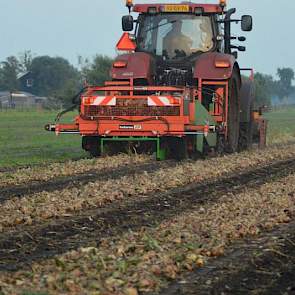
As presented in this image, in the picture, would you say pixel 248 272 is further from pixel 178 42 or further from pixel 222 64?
pixel 178 42

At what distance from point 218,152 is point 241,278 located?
11638mm

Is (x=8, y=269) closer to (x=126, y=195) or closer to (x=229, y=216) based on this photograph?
(x=229, y=216)

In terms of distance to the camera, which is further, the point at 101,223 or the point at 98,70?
the point at 98,70

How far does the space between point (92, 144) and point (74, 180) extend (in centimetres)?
411

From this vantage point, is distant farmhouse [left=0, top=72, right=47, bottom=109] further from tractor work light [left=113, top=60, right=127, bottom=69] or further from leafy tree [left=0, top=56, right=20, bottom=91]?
tractor work light [left=113, top=60, right=127, bottom=69]

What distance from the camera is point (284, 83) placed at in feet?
614

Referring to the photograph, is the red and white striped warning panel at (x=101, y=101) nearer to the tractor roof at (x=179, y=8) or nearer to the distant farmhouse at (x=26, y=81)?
the tractor roof at (x=179, y=8)

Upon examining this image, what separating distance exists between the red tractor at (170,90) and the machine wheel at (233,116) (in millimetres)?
21

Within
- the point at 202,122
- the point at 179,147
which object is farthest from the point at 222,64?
the point at 179,147

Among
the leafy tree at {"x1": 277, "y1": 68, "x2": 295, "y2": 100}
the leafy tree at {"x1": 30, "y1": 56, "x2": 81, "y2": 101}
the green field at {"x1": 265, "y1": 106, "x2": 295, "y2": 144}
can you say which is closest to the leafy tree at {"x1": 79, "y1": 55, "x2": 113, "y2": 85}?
the green field at {"x1": 265, "y1": 106, "x2": 295, "y2": 144}

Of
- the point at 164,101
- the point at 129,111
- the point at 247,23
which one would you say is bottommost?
the point at 129,111

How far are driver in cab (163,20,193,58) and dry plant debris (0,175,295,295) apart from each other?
8097 mm

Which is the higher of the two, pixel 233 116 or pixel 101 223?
pixel 233 116

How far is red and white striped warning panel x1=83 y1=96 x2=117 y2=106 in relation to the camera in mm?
15406
